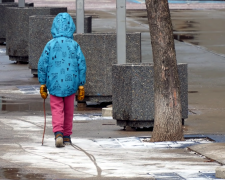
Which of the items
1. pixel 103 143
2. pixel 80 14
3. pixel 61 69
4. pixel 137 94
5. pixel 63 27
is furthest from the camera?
pixel 80 14

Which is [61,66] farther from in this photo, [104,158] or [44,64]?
[104,158]

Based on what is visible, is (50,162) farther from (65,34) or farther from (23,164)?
(65,34)

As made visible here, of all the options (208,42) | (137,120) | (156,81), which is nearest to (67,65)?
(156,81)

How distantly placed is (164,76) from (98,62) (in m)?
3.20

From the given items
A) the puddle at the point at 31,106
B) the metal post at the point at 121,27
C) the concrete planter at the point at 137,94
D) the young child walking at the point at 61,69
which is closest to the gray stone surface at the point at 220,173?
the young child walking at the point at 61,69

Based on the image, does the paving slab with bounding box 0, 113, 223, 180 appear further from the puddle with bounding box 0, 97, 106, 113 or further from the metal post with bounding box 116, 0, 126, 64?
the puddle with bounding box 0, 97, 106, 113

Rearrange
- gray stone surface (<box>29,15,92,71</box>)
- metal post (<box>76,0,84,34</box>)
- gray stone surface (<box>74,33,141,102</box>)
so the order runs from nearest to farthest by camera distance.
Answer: gray stone surface (<box>74,33,141,102</box>) → metal post (<box>76,0,84,34</box>) → gray stone surface (<box>29,15,92,71</box>)

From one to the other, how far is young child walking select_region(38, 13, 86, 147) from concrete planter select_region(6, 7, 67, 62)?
8.44 metres

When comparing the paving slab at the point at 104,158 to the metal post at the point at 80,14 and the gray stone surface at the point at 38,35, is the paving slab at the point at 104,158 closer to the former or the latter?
the metal post at the point at 80,14

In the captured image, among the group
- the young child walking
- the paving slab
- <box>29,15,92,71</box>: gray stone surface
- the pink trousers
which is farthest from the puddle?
the young child walking

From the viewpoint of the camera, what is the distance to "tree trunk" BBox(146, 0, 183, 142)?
7980mm

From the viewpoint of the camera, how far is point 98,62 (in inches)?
437

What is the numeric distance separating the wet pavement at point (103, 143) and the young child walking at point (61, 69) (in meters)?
0.33

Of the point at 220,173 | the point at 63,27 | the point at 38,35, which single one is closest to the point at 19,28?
the point at 38,35
